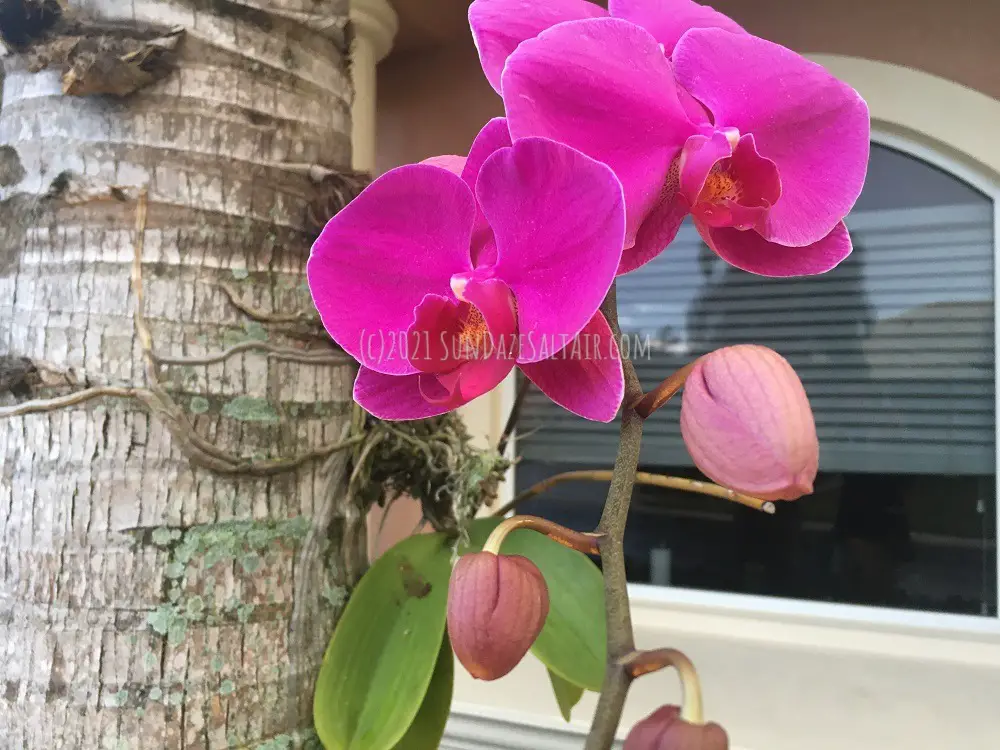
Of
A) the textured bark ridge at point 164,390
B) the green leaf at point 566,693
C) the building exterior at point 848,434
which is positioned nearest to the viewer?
the textured bark ridge at point 164,390

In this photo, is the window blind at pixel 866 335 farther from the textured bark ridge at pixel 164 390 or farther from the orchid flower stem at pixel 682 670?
the orchid flower stem at pixel 682 670

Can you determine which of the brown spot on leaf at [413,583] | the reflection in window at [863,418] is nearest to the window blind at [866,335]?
the reflection in window at [863,418]

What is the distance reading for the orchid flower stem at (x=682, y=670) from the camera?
20 cm

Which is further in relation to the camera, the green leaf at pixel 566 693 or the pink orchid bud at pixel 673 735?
the green leaf at pixel 566 693

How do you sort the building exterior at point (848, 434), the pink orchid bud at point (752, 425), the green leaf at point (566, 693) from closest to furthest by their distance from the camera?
1. the pink orchid bud at point (752, 425)
2. the green leaf at point (566, 693)
3. the building exterior at point (848, 434)

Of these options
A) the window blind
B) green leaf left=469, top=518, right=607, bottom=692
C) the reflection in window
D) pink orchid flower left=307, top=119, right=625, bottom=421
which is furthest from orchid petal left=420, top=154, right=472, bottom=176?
the reflection in window

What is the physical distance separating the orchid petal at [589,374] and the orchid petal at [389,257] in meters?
0.05

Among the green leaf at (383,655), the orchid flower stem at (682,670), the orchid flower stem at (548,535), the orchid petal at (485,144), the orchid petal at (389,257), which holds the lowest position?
the green leaf at (383,655)

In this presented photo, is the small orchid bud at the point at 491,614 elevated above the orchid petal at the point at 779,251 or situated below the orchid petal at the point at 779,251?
below

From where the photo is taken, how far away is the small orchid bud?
214mm

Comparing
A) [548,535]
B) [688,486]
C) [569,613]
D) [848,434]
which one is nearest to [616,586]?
[548,535]

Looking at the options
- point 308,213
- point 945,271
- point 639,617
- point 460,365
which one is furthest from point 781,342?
point 460,365

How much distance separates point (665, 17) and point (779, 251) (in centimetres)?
10

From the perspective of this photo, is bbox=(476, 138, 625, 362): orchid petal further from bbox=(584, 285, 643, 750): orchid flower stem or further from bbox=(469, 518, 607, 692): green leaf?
bbox=(469, 518, 607, 692): green leaf
